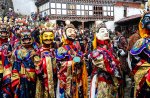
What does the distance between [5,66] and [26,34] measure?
1031mm

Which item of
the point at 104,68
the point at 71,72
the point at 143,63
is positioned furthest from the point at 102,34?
the point at 143,63

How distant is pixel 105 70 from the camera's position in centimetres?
598

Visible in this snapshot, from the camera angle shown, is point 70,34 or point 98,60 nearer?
point 98,60

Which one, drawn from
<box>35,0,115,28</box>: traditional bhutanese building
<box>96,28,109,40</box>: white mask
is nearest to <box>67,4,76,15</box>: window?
<box>35,0,115,28</box>: traditional bhutanese building

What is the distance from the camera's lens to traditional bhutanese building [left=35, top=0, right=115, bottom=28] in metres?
34.9

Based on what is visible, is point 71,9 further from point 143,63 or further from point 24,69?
point 143,63

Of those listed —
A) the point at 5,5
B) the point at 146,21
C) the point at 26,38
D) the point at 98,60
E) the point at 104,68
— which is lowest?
the point at 104,68

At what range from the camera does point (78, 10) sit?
36.9 metres

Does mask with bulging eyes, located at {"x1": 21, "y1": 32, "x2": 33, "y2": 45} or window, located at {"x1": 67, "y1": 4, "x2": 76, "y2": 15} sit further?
window, located at {"x1": 67, "y1": 4, "x2": 76, "y2": 15}

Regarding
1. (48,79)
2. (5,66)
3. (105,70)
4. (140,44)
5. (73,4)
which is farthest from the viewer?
(73,4)

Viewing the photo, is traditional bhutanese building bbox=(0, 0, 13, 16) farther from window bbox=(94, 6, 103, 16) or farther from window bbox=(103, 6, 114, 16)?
window bbox=(103, 6, 114, 16)

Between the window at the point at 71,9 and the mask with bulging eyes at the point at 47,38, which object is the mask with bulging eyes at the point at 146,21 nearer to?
the mask with bulging eyes at the point at 47,38

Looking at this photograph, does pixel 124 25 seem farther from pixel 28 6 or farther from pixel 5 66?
pixel 5 66

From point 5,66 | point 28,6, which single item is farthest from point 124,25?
point 5,66
